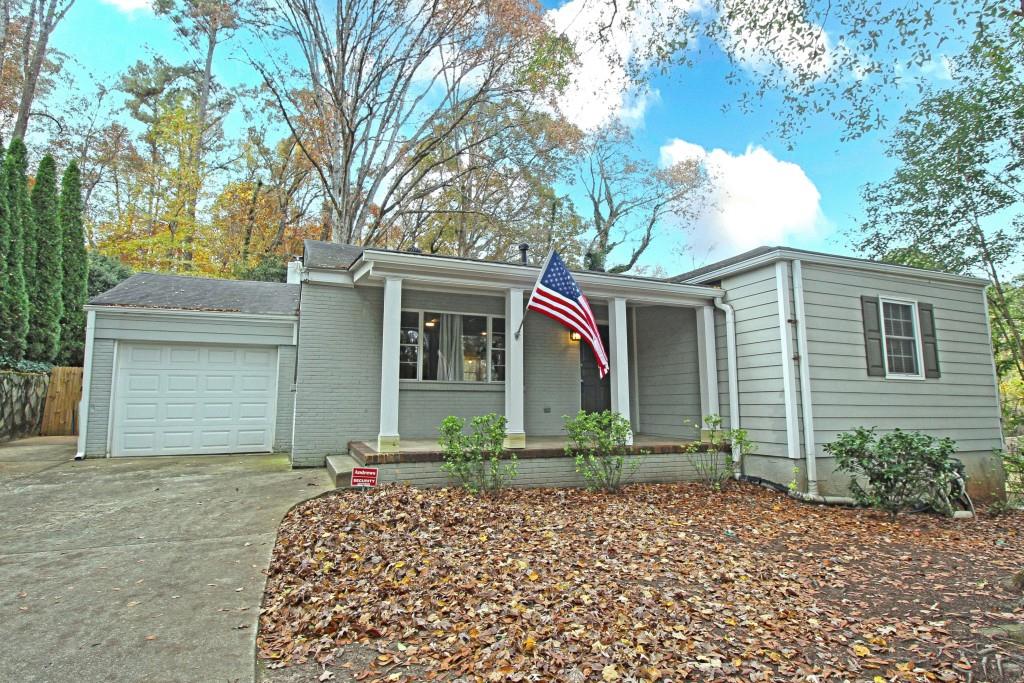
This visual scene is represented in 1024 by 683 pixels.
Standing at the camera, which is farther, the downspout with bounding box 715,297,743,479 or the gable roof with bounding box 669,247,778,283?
the downspout with bounding box 715,297,743,479

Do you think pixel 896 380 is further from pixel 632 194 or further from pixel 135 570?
pixel 632 194

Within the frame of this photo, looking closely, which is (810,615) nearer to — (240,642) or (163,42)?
(240,642)

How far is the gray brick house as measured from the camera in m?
7.07

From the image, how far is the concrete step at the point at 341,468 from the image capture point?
19.0 feet

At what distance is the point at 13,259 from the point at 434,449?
10639mm

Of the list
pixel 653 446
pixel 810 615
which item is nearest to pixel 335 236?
pixel 653 446

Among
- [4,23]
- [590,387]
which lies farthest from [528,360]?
[4,23]

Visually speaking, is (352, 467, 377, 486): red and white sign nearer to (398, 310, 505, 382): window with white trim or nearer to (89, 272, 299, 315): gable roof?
(398, 310, 505, 382): window with white trim

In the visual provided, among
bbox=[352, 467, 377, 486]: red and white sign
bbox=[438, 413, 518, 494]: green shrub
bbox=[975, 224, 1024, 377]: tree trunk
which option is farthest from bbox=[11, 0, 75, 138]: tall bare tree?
bbox=[975, 224, 1024, 377]: tree trunk

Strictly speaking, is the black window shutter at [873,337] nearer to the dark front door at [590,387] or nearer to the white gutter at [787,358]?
the white gutter at [787,358]

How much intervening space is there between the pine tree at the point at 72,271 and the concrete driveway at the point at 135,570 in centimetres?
759

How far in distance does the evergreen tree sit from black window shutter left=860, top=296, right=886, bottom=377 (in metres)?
15.5

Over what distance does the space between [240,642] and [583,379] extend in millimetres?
7178

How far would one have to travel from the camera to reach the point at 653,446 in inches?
291
